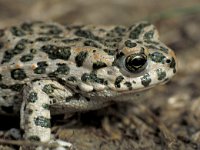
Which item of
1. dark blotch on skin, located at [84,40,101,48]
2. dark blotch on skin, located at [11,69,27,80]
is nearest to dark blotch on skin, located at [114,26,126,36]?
dark blotch on skin, located at [84,40,101,48]

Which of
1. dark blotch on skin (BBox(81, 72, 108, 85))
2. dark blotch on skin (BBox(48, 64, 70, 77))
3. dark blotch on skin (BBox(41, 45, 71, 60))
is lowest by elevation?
dark blotch on skin (BBox(81, 72, 108, 85))

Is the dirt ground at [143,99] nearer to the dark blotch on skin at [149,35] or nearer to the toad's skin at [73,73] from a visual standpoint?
the toad's skin at [73,73]

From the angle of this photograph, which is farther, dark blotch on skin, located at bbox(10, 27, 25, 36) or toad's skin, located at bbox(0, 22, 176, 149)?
dark blotch on skin, located at bbox(10, 27, 25, 36)

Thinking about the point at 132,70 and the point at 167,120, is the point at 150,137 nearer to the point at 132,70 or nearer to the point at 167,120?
the point at 167,120

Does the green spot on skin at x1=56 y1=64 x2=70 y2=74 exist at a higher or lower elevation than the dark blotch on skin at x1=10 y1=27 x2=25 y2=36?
lower

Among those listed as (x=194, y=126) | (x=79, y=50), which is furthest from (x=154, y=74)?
(x=194, y=126)

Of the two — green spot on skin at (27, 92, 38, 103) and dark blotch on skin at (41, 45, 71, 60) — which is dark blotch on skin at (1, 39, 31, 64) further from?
green spot on skin at (27, 92, 38, 103)

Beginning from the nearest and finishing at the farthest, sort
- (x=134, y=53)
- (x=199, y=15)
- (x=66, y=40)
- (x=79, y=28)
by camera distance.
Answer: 1. (x=134, y=53)
2. (x=66, y=40)
3. (x=79, y=28)
4. (x=199, y=15)
